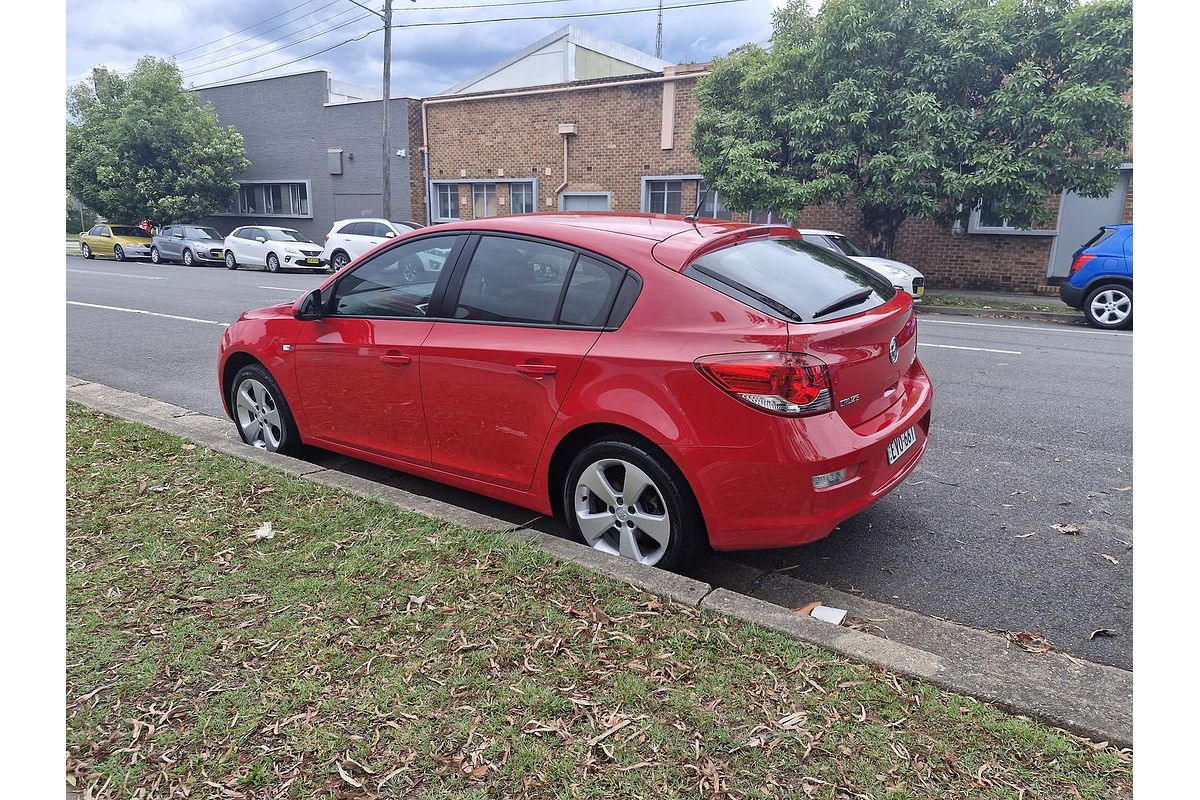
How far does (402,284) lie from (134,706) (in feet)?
8.14

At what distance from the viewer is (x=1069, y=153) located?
15141 mm

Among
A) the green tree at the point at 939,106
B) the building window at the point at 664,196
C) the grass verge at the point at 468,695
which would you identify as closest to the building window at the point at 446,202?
the building window at the point at 664,196

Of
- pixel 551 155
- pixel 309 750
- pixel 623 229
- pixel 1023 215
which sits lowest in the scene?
pixel 309 750

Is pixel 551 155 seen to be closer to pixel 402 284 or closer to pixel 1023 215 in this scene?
pixel 1023 215

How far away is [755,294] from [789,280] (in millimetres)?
299

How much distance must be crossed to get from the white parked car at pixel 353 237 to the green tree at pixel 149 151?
1178 centimetres

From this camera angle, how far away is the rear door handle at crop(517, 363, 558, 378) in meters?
3.64

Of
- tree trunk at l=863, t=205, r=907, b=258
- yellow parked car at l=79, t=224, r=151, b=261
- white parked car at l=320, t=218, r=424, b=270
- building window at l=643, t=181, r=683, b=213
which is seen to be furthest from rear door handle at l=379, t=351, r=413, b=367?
yellow parked car at l=79, t=224, r=151, b=261

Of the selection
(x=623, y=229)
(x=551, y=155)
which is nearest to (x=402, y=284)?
(x=623, y=229)

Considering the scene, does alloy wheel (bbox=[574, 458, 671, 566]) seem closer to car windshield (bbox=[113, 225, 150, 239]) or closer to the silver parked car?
the silver parked car

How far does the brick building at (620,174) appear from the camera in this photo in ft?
60.5

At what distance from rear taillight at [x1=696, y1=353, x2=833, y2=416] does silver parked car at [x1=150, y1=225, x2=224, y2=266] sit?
2637 centimetres

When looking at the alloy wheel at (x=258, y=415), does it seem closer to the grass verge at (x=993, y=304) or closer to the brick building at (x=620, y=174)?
the grass verge at (x=993, y=304)

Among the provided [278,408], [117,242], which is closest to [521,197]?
[117,242]
